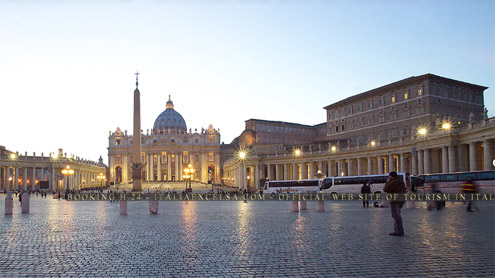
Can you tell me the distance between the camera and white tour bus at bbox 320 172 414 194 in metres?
45.8

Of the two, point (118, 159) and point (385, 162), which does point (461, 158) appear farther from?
point (118, 159)

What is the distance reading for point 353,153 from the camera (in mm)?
71625

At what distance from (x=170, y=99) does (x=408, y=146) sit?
150 metres

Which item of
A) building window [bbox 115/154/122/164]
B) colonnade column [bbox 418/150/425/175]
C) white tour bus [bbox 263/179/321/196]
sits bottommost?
white tour bus [bbox 263/179/321/196]

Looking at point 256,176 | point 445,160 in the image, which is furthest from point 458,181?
point 256,176

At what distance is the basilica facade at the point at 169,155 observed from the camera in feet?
535

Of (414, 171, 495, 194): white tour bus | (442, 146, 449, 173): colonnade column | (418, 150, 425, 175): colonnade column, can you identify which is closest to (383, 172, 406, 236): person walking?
(414, 171, 495, 194): white tour bus

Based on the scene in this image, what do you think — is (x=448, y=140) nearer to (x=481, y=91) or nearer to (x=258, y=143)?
(x=481, y=91)

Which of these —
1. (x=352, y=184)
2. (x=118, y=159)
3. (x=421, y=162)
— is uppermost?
(x=118, y=159)

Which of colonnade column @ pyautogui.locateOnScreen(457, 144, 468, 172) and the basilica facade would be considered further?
the basilica facade

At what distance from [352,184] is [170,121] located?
146m

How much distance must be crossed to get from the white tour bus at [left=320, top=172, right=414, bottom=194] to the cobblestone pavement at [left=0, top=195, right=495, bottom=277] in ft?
93.9

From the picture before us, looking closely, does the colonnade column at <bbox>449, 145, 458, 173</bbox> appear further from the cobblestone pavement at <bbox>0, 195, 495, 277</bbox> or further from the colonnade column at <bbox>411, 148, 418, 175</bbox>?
the cobblestone pavement at <bbox>0, 195, 495, 277</bbox>

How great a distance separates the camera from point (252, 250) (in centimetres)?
1164
